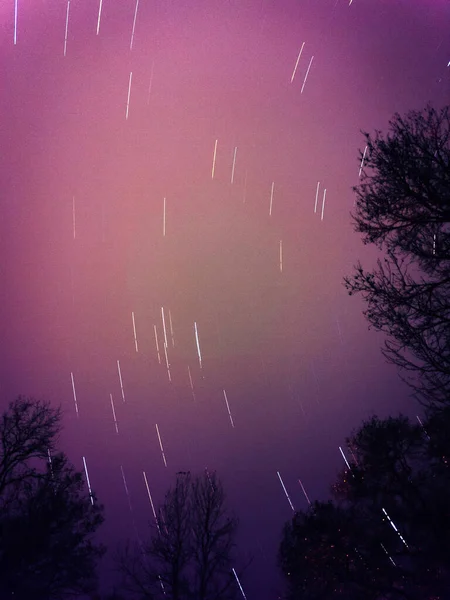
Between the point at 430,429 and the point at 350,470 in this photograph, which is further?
the point at 350,470

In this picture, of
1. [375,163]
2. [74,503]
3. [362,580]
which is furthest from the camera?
[74,503]

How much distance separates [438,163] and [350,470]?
525 inches

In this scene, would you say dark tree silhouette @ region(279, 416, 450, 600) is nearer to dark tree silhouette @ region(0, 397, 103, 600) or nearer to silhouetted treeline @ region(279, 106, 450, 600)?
silhouetted treeline @ region(279, 106, 450, 600)

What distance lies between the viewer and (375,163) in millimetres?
5520

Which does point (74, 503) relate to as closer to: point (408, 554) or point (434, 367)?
point (408, 554)

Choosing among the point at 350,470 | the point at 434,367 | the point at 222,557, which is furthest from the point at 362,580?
the point at 434,367

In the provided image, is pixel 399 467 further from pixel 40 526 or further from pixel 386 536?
pixel 40 526

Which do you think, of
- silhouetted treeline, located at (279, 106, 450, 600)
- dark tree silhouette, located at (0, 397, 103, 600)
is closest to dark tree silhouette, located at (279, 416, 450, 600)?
silhouetted treeline, located at (279, 106, 450, 600)

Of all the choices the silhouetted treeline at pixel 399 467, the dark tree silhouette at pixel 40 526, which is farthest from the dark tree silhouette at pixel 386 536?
the dark tree silhouette at pixel 40 526

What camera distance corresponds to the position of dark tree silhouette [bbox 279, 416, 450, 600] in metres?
12.0

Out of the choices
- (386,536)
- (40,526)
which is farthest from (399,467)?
(40,526)

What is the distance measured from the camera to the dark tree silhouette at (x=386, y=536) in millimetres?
12047

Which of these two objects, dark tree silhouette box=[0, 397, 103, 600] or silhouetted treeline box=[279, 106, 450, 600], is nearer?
silhouetted treeline box=[279, 106, 450, 600]

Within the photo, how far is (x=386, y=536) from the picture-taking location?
12.4 meters
